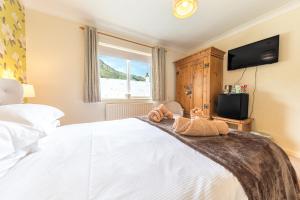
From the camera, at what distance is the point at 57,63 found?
237 cm

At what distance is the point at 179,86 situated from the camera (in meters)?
3.69

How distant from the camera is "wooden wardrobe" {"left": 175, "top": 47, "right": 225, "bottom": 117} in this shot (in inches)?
112

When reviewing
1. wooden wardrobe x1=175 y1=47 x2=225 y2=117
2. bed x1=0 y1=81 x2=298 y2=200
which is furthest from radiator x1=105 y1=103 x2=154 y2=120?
bed x1=0 y1=81 x2=298 y2=200

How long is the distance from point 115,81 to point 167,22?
5.53 feet

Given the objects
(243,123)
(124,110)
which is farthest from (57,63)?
(243,123)

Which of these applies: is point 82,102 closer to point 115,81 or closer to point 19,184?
point 115,81

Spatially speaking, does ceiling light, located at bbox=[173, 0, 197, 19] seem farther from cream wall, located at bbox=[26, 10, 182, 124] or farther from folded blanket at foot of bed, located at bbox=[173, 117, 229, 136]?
cream wall, located at bbox=[26, 10, 182, 124]

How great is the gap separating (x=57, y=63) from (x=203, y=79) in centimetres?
295

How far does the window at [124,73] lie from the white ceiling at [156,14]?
45 cm

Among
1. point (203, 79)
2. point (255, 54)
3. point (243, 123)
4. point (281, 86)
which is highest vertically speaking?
point (255, 54)

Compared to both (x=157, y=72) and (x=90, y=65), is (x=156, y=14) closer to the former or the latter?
(x=157, y=72)

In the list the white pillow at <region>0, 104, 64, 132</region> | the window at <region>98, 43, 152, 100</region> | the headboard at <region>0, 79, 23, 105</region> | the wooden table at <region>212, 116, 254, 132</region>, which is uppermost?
the window at <region>98, 43, 152, 100</region>

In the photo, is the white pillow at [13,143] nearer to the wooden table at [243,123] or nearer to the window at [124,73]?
the window at [124,73]

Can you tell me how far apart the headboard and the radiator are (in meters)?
1.50
